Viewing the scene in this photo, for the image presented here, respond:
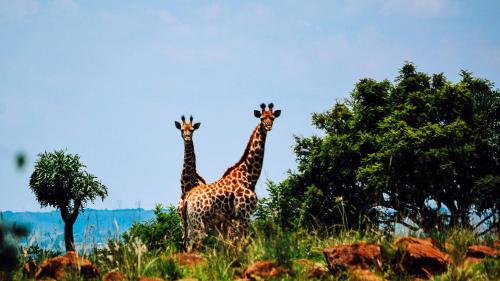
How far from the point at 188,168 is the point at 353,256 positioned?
28.5 ft

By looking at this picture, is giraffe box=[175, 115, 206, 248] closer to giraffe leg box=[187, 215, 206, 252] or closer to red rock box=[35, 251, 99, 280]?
giraffe leg box=[187, 215, 206, 252]

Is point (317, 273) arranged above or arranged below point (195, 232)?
below

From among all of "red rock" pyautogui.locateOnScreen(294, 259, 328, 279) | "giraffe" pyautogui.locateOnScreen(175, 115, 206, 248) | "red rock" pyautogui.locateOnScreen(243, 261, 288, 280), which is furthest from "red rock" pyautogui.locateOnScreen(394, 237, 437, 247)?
"giraffe" pyautogui.locateOnScreen(175, 115, 206, 248)

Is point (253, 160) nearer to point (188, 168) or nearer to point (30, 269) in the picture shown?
point (188, 168)

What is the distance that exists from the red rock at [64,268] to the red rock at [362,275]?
406cm

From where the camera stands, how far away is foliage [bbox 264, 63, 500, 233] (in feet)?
115

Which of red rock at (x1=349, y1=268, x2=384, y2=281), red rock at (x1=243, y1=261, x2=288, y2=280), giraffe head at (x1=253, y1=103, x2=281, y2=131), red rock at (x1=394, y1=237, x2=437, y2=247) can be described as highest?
giraffe head at (x1=253, y1=103, x2=281, y2=131)

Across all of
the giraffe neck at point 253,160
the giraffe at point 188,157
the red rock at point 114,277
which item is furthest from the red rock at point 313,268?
the giraffe at point 188,157

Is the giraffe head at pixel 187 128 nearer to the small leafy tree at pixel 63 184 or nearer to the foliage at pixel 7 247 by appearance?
the foliage at pixel 7 247

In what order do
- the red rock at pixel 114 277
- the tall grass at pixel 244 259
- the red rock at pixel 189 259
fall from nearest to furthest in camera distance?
the red rock at pixel 114 277
the tall grass at pixel 244 259
the red rock at pixel 189 259

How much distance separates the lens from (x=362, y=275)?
33.0 ft

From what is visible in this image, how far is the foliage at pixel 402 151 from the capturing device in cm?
3506

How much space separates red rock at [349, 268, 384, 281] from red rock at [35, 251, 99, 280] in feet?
13.3

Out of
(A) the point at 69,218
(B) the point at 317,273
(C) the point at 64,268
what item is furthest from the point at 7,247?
(A) the point at 69,218
